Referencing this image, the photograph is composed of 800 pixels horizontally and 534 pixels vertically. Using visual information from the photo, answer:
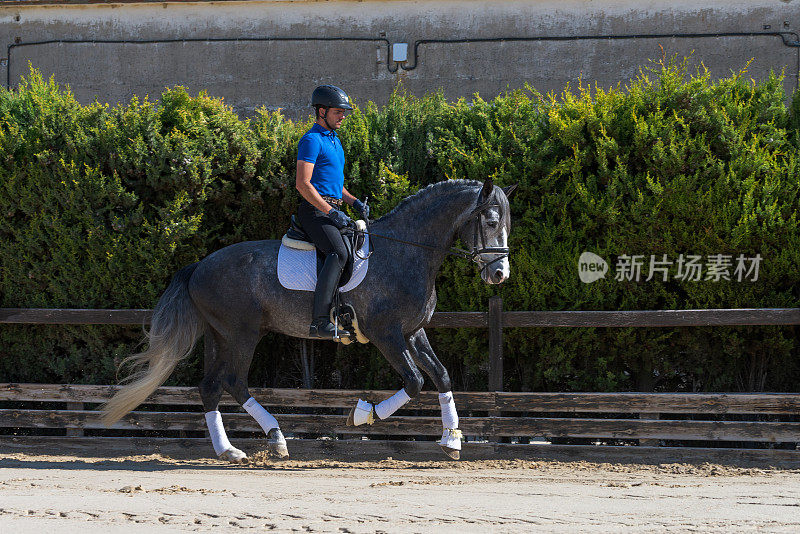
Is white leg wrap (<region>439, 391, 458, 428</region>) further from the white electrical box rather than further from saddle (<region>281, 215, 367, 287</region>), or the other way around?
the white electrical box

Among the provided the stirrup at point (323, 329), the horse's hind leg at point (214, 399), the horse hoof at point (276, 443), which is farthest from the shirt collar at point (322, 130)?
the horse hoof at point (276, 443)

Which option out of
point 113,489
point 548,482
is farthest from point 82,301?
point 548,482

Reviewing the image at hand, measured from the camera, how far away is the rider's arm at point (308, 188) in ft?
21.7

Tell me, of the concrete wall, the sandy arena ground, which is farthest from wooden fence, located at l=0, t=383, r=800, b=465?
the concrete wall

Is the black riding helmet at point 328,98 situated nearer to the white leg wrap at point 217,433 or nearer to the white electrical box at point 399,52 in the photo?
the white leg wrap at point 217,433

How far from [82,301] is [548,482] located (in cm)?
505

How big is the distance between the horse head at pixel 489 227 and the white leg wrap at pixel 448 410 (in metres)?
1.18

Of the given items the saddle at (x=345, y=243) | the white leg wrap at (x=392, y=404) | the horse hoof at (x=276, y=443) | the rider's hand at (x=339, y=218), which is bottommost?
the horse hoof at (x=276, y=443)

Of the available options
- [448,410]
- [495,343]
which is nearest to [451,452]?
[448,410]

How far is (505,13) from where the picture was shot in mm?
12875

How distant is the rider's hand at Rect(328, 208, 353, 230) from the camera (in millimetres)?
6582

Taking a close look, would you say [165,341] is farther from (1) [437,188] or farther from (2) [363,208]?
→ (1) [437,188]

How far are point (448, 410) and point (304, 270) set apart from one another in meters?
1.76

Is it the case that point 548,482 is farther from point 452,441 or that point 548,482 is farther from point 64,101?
point 64,101
